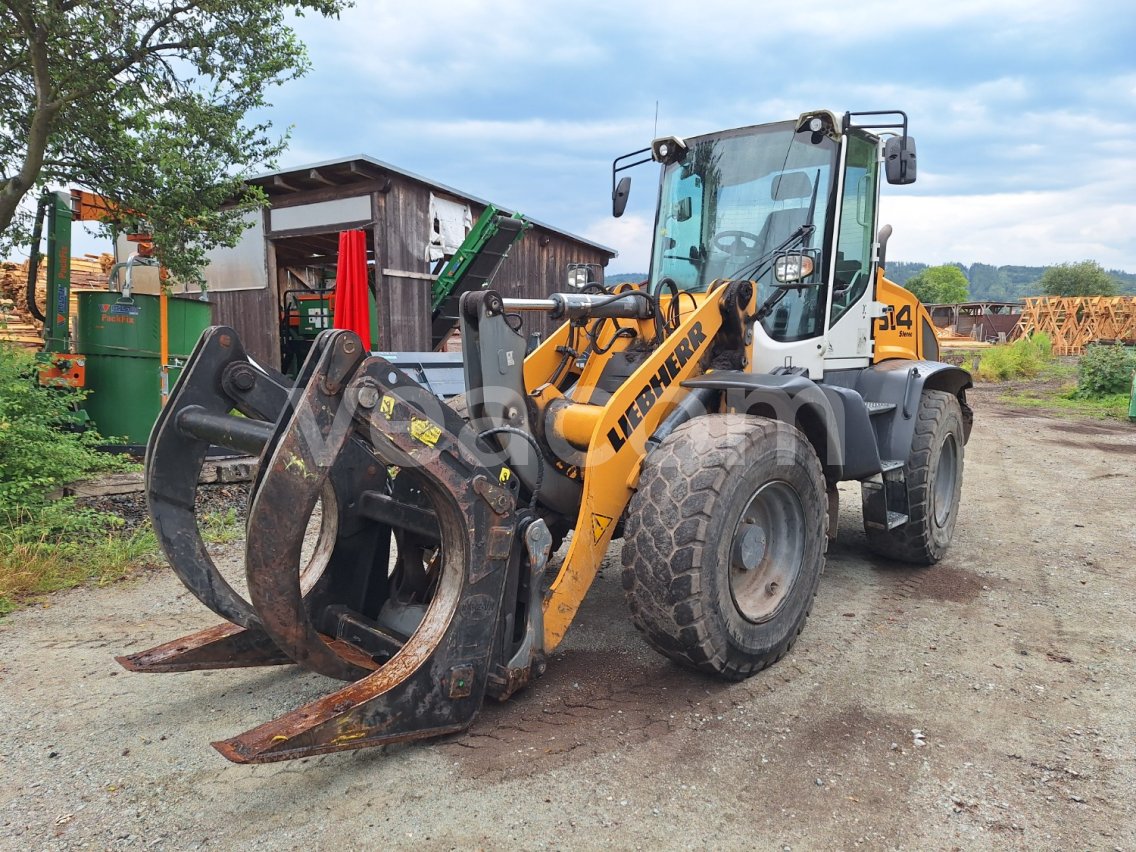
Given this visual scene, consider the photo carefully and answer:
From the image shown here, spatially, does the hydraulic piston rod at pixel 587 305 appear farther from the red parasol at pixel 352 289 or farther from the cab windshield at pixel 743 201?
the red parasol at pixel 352 289

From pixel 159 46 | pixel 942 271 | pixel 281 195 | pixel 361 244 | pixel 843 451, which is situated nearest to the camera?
pixel 843 451

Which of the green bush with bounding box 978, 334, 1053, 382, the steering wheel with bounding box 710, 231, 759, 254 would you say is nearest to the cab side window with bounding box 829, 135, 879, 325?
the steering wheel with bounding box 710, 231, 759, 254

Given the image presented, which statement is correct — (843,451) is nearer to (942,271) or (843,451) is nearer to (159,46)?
(159,46)

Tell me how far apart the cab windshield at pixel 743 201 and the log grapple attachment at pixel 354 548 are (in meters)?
2.31

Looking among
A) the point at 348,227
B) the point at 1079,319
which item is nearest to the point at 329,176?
the point at 348,227

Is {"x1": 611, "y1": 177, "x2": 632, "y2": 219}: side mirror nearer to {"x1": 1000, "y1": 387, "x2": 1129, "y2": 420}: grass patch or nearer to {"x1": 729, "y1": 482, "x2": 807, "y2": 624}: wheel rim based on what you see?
{"x1": 729, "y1": 482, "x2": 807, "y2": 624}: wheel rim

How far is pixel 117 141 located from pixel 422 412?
6.08m

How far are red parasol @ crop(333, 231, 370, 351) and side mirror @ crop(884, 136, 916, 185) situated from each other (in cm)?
628

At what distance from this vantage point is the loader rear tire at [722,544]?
3.16 meters

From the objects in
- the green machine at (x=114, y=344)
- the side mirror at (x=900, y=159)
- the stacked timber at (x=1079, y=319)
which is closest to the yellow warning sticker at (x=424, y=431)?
the side mirror at (x=900, y=159)

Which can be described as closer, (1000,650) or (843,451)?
(1000,650)


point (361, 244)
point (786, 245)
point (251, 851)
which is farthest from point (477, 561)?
point (361, 244)

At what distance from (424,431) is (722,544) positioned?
1.34m

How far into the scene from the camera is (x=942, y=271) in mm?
109250
